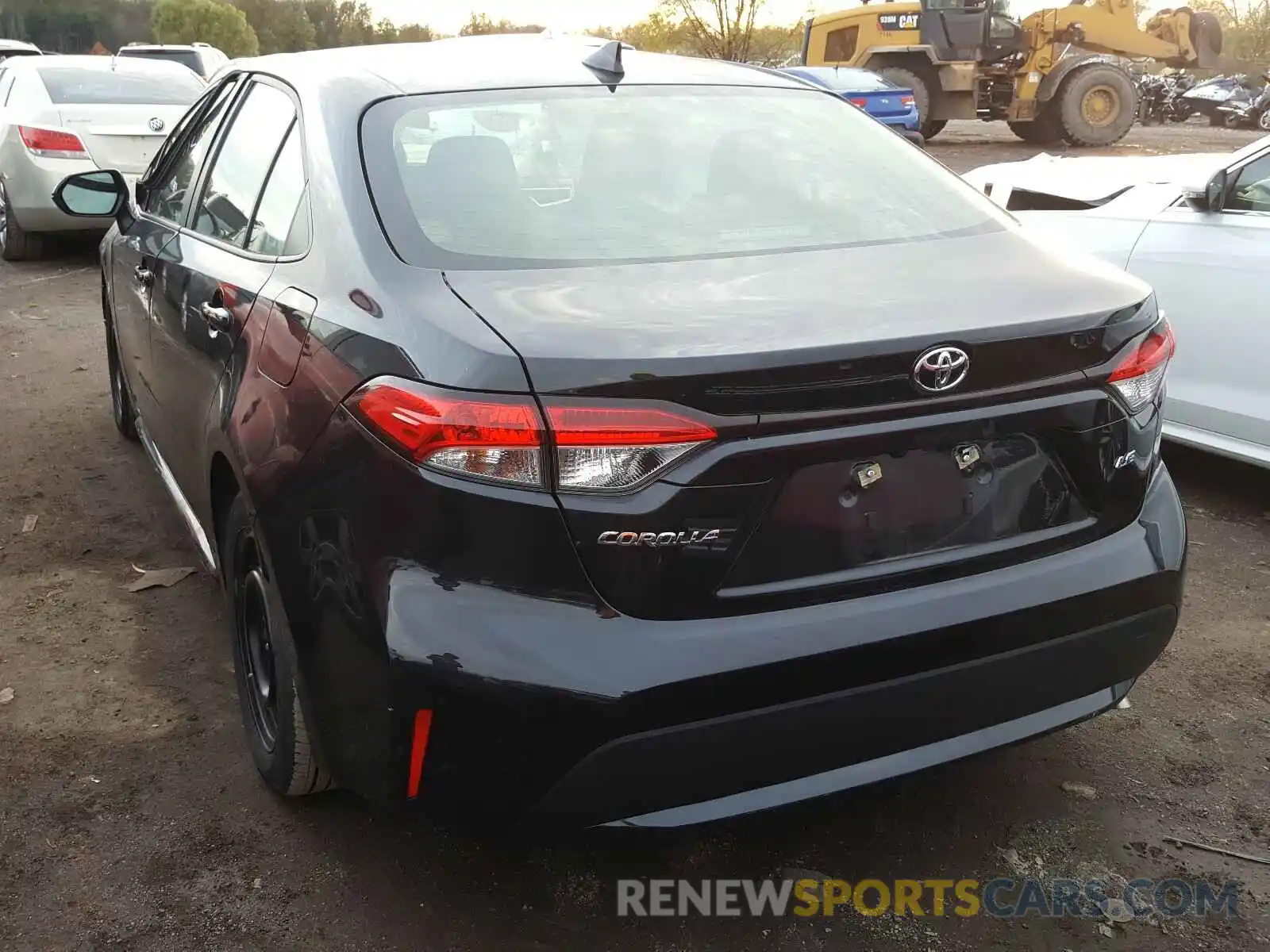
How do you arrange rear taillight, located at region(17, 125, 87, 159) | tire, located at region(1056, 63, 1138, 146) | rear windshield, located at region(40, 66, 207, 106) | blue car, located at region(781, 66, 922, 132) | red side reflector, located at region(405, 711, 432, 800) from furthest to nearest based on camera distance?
tire, located at region(1056, 63, 1138, 146) → blue car, located at region(781, 66, 922, 132) → rear windshield, located at region(40, 66, 207, 106) → rear taillight, located at region(17, 125, 87, 159) → red side reflector, located at region(405, 711, 432, 800)

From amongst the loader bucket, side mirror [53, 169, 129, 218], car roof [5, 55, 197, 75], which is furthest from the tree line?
side mirror [53, 169, 129, 218]

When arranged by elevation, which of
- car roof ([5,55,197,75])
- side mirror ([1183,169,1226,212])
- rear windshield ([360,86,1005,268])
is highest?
rear windshield ([360,86,1005,268])

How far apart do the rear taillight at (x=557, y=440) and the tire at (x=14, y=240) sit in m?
8.84

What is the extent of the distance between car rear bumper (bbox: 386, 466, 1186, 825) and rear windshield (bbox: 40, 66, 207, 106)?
8682 mm

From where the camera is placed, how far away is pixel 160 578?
3969mm

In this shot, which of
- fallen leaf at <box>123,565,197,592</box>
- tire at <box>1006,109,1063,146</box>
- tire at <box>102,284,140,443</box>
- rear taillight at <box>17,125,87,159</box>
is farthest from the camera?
tire at <box>1006,109,1063,146</box>

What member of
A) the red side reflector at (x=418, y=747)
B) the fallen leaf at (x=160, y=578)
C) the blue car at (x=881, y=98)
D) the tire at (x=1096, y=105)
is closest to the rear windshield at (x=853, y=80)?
the blue car at (x=881, y=98)

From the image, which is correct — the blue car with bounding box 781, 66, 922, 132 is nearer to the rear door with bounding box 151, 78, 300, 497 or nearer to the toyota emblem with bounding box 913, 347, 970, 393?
the rear door with bounding box 151, 78, 300, 497

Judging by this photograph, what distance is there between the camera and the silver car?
889 centimetres

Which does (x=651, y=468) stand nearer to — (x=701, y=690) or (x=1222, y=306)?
(x=701, y=690)

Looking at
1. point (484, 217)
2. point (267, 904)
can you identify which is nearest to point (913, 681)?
point (484, 217)

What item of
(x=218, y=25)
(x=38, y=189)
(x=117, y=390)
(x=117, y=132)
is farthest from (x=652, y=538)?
(x=218, y=25)

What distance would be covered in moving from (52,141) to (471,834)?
831 cm

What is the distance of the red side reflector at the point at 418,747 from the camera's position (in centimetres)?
196
